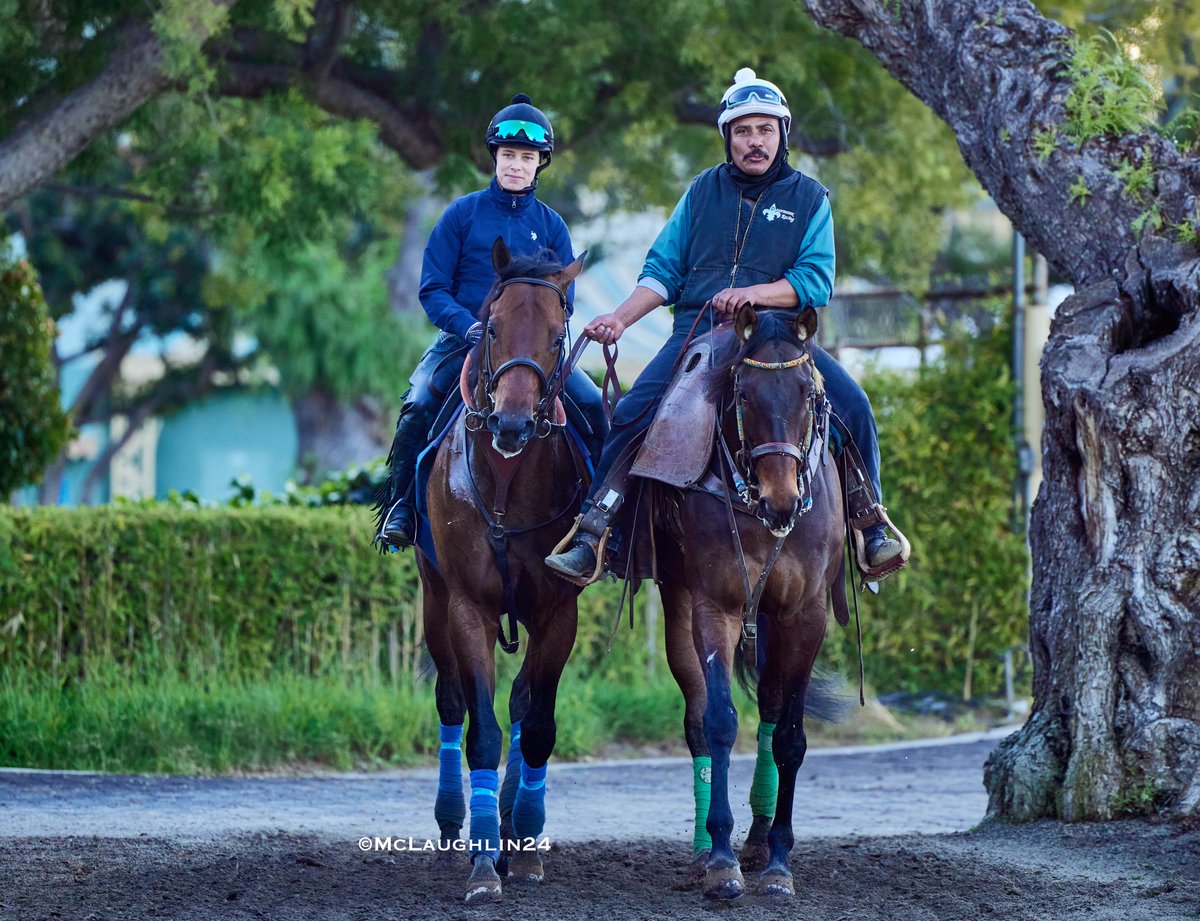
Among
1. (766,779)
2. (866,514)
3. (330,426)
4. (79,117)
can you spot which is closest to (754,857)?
(766,779)

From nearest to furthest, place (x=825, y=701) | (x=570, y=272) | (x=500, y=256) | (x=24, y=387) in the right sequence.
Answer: (x=500, y=256) < (x=570, y=272) < (x=825, y=701) < (x=24, y=387)

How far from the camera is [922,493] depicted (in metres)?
14.1

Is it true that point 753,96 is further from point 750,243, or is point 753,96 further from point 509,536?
point 509,536

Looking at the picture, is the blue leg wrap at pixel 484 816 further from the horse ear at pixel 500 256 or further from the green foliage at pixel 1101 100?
the green foliage at pixel 1101 100

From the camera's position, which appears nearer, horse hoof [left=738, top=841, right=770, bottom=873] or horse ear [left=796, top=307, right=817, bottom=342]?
horse ear [left=796, top=307, right=817, bottom=342]

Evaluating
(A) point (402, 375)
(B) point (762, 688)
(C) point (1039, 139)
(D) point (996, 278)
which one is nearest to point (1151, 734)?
(B) point (762, 688)

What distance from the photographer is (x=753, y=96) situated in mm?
6848

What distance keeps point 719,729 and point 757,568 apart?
2.20ft

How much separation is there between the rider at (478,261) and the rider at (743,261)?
0.45 meters

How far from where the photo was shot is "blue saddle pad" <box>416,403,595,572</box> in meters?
7.13

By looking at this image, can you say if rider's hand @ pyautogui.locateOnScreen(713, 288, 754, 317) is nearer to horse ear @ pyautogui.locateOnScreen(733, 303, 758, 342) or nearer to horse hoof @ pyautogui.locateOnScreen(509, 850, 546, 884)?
horse ear @ pyautogui.locateOnScreen(733, 303, 758, 342)

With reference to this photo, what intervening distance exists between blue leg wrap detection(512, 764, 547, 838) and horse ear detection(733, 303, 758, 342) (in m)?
2.18

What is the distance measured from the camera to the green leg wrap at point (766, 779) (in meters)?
6.93

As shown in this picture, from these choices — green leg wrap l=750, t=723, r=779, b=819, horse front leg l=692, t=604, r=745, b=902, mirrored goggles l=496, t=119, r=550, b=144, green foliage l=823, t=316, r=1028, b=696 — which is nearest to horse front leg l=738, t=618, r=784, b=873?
green leg wrap l=750, t=723, r=779, b=819
